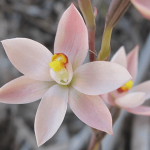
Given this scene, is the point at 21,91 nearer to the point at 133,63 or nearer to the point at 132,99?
the point at 132,99

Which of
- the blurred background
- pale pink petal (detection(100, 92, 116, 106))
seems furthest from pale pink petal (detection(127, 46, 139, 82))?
the blurred background

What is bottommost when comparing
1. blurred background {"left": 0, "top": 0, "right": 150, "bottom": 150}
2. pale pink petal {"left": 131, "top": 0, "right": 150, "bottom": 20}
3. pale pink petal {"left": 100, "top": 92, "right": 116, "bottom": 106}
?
blurred background {"left": 0, "top": 0, "right": 150, "bottom": 150}

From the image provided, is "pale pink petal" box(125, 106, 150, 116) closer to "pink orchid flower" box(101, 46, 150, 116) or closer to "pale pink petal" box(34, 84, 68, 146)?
"pink orchid flower" box(101, 46, 150, 116)

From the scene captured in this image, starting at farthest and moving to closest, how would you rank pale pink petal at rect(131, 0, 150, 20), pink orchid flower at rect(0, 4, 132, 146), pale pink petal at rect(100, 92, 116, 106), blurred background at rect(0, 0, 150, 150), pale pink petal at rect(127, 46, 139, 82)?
blurred background at rect(0, 0, 150, 150), pale pink petal at rect(127, 46, 139, 82), pale pink petal at rect(100, 92, 116, 106), pink orchid flower at rect(0, 4, 132, 146), pale pink petal at rect(131, 0, 150, 20)

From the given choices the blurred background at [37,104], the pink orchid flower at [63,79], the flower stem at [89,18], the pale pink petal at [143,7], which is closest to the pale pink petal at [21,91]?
the pink orchid flower at [63,79]

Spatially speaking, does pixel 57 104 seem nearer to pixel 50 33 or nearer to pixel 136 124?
pixel 136 124

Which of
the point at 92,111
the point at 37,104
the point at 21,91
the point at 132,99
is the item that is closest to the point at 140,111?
the point at 132,99

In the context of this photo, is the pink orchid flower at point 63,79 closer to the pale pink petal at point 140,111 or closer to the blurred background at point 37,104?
the pale pink petal at point 140,111

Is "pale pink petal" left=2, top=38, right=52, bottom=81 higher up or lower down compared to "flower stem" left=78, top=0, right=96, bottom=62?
lower down
